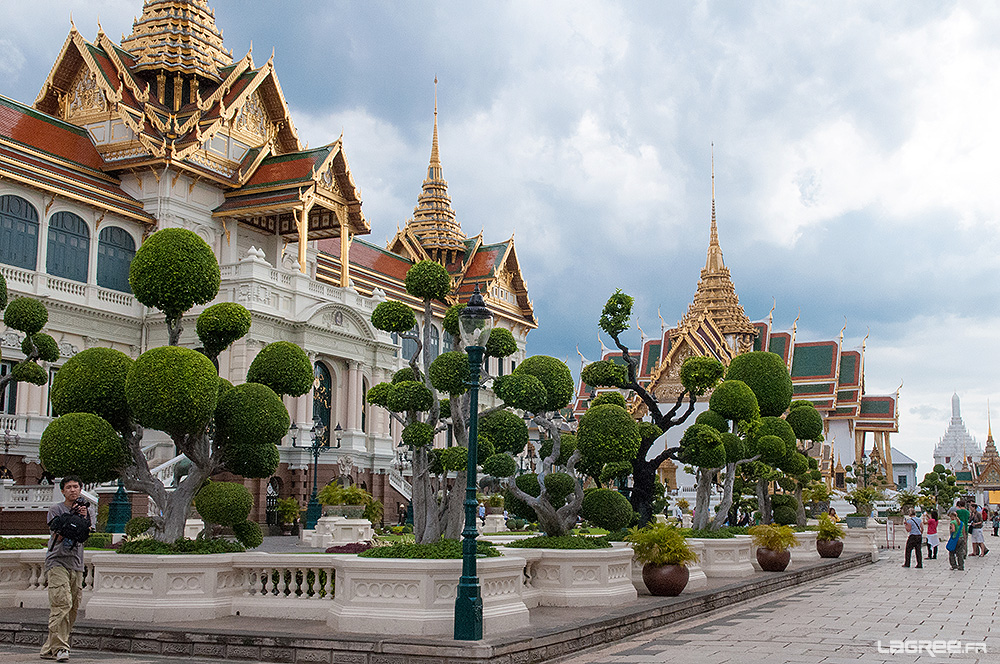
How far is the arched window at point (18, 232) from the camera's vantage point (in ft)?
96.6

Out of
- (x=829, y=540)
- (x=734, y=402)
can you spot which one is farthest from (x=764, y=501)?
(x=734, y=402)

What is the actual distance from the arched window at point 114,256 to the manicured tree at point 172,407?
68.7 ft

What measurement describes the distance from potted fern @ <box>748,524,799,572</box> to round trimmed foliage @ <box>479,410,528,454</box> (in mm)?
7765

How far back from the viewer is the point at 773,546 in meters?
20.7

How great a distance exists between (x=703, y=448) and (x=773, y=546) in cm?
349

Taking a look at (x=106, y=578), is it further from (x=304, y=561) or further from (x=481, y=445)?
(x=481, y=445)

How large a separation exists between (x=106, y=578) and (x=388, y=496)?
80.3ft

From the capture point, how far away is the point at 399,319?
1443 centimetres

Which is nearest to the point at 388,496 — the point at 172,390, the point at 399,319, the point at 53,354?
the point at 53,354

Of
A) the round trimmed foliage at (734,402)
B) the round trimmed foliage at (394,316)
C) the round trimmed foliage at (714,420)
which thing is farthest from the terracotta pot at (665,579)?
the round trimmed foliage at (734,402)

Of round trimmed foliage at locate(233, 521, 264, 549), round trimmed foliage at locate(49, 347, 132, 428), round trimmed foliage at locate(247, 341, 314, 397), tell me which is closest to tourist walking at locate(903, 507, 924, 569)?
round trimmed foliage at locate(247, 341, 314, 397)

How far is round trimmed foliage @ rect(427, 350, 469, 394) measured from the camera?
13.7 m

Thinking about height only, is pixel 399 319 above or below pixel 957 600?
above

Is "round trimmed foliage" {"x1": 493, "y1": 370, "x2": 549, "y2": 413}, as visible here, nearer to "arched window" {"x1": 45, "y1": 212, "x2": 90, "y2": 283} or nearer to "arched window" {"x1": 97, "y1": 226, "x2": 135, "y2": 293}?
"arched window" {"x1": 45, "y1": 212, "x2": 90, "y2": 283}
